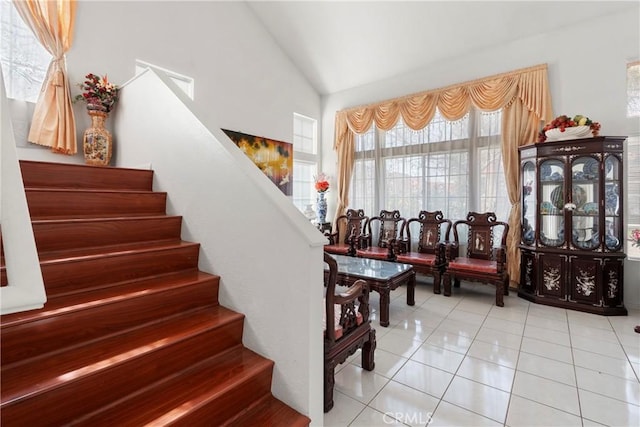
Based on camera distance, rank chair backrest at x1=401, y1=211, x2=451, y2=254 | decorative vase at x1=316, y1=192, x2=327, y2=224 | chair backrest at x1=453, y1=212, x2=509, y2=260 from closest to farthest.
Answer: chair backrest at x1=453, y1=212, x2=509, y2=260
chair backrest at x1=401, y1=211, x2=451, y2=254
decorative vase at x1=316, y1=192, x2=327, y2=224

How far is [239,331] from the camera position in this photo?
178 centimetres

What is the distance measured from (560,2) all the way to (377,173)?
10.9ft

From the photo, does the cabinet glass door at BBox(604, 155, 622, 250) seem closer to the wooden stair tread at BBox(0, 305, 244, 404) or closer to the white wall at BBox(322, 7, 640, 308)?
the white wall at BBox(322, 7, 640, 308)

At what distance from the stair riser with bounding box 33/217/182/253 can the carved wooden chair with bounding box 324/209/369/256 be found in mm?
3123

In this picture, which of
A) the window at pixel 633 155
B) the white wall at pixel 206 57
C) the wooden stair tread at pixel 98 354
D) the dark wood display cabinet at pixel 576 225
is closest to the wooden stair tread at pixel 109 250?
the wooden stair tread at pixel 98 354

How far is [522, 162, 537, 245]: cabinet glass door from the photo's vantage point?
3900 mm

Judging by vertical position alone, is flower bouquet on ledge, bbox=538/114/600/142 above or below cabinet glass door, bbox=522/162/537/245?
above

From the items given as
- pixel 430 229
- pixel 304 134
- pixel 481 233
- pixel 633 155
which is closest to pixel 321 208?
pixel 304 134

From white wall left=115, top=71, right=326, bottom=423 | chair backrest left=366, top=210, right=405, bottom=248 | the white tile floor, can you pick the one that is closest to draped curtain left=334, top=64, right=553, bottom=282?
the white tile floor

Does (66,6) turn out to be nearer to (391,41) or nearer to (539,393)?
(391,41)

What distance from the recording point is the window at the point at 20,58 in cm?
294

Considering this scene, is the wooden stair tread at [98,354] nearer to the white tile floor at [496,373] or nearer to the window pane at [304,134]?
the white tile floor at [496,373]

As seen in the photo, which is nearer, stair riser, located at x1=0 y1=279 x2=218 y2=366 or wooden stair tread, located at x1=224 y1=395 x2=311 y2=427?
stair riser, located at x1=0 y1=279 x2=218 y2=366

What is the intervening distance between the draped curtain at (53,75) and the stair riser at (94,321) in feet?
8.46
